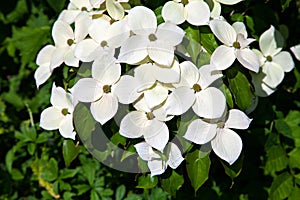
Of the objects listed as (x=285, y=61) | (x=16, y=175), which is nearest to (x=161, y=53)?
(x=285, y=61)

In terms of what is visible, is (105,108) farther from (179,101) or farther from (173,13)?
(173,13)

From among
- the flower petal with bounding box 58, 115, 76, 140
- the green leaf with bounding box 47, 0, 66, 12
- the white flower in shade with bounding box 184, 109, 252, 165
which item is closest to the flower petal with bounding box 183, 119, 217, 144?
the white flower in shade with bounding box 184, 109, 252, 165

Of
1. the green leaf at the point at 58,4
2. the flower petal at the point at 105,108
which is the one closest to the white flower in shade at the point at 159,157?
the flower petal at the point at 105,108

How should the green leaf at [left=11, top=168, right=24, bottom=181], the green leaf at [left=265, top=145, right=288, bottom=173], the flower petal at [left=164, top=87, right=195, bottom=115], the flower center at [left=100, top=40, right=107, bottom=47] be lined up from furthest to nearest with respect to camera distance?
1. the green leaf at [left=11, top=168, right=24, bottom=181]
2. the green leaf at [left=265, top=145, right=288, bottom=173]
3. the flower center at [left=100, top=40, right=107, bottom=47]
4. the flower petal at [left=164, top=87, right=195, bottom=115]

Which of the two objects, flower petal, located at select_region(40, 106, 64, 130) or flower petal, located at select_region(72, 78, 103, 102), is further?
flower petal, located at select_region(40, 106, 64, 130)

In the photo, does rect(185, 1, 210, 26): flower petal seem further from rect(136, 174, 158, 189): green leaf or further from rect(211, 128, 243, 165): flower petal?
rect(136, 174, 158, 189): green leaf

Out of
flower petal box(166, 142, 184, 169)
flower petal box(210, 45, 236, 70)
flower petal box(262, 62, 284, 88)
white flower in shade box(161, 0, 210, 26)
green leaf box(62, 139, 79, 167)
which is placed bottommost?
green leaf box(62, 139, 79, 167)

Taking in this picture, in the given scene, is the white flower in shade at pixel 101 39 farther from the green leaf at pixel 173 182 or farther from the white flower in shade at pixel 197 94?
the green leaf at pixel 173 182
